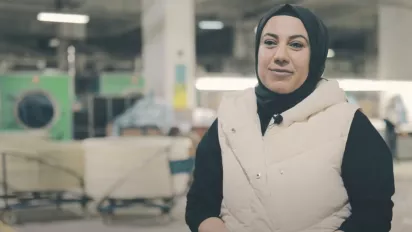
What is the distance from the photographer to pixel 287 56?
140 cm

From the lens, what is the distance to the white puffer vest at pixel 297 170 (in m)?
1.37

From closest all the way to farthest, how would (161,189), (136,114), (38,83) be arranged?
(161,189)
(136,114)
(38,83)

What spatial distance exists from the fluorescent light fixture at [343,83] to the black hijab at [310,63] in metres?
10.5

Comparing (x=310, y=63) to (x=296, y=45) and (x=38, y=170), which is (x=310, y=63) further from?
(x=38, y=170)

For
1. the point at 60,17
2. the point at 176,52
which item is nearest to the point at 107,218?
the point at 176,52

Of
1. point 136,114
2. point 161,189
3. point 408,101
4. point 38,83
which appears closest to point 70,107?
point 38,83

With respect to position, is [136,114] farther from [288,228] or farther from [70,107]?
[288,228]

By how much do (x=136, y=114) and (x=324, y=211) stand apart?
7.86 m

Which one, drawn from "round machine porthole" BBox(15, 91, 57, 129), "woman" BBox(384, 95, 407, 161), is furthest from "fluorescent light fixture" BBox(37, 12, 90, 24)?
"woman" BBox(384, 95, 407, 161)

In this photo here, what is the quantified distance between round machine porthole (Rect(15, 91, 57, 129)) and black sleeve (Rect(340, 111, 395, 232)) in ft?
35.5

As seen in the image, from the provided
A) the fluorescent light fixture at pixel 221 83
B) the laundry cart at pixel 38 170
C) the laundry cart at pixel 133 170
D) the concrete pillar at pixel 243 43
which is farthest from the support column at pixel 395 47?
the laundry cart at pixel 38 170

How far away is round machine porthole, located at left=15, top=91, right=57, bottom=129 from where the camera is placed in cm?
1145

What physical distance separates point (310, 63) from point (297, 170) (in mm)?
276

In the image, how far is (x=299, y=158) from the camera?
1374 millimetres
